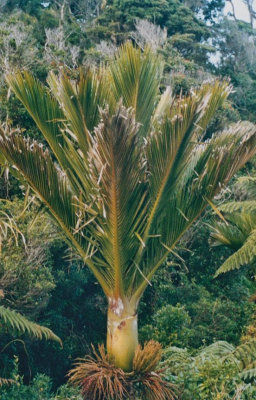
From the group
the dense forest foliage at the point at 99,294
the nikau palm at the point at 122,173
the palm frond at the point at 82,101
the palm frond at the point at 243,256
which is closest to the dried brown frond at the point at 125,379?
the nikau palm at the point at 122,173

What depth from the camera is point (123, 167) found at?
463cm

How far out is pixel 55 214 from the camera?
521cm

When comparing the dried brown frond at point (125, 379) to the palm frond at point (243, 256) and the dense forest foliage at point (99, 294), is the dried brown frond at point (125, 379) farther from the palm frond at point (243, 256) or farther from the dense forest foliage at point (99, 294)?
the palm frond at point (243, 256)

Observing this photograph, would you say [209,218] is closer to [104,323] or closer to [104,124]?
[104,323]

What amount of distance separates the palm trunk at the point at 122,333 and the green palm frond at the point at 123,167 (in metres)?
0.12

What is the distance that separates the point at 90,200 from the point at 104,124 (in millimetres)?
934

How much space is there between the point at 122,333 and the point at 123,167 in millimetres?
1550

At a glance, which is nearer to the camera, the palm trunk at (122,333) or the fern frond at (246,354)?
the palm trunk at (122,333)

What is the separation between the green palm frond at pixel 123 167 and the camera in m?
4.70

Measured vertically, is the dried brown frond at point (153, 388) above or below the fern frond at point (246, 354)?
above

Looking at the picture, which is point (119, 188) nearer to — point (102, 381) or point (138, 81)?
point (138, 81)

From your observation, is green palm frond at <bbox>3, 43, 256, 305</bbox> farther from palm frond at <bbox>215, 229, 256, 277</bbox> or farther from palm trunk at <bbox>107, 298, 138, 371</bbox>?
palm frond at <bbox>215, 229, 256, 277</bbox>

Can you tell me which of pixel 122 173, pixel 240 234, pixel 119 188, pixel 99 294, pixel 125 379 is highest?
pixel 122 173

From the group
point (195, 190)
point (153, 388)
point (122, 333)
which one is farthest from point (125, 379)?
point (195, 190)
